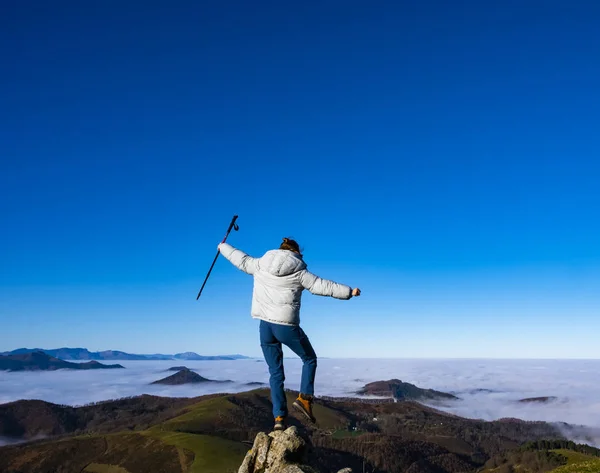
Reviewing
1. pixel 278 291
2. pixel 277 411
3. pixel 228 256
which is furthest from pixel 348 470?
pixel 228 256

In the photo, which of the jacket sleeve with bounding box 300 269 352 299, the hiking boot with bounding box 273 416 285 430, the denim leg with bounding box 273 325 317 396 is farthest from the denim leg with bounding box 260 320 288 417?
the jacket sleeve with bounding box 300 269 352 299

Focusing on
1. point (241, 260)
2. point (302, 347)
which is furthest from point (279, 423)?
point (241, 260)

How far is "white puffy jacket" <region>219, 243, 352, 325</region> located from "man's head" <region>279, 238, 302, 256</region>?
0.34 meters

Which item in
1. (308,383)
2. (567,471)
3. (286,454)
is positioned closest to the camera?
(308,383)

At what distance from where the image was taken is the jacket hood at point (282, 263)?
12305mm

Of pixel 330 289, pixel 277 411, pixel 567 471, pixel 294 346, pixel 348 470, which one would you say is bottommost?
pixel 567 471

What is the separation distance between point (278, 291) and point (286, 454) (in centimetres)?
474

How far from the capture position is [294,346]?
12.3 meters

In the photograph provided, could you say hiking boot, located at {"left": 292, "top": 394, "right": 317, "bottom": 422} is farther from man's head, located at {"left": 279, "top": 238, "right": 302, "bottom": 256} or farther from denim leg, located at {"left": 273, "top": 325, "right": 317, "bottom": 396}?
man's head, located at {"left": 279, "top": 238, "right": 302, "bottom": 256}

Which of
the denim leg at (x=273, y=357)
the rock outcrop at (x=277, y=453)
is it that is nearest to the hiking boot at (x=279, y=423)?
the rock outcrop at (x=277, y=453)

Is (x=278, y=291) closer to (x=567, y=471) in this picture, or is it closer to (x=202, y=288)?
(x=202, y=288)

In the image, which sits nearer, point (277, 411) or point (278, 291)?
point (278, 291)

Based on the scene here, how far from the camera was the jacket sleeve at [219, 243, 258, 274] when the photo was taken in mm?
13011

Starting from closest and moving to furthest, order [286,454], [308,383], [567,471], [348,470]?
1. [308,383]
2. [286,454]
3. [348,470]
4. [567,471]
